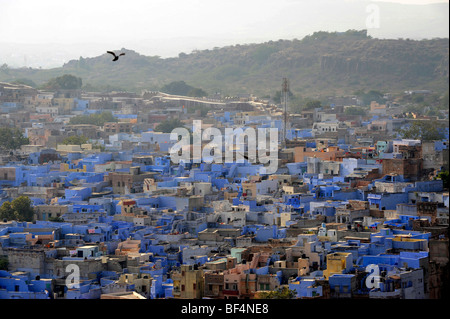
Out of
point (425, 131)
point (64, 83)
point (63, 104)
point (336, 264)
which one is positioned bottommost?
point (336, 264)

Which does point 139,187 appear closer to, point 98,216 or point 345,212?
point 98,216

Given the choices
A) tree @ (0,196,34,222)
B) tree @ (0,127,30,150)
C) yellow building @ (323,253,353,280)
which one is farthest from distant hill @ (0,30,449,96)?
yellow building @ (323,253,353,280)

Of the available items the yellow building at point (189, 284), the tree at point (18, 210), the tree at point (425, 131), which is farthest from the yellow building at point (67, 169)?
the yellow building at point (189, 284)

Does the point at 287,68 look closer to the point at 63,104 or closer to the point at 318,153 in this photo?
the point at 63,104

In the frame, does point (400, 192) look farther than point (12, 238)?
Yes

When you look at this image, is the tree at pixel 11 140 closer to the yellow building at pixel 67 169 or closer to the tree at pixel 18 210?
the yellow building at pixel 67 169

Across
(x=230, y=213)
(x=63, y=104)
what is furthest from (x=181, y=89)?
(x=230, y=213)

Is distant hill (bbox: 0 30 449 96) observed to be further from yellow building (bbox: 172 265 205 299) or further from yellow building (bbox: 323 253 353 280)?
yellow building (bbox: 172 265 205 299)

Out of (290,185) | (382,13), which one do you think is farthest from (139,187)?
(382,13)
